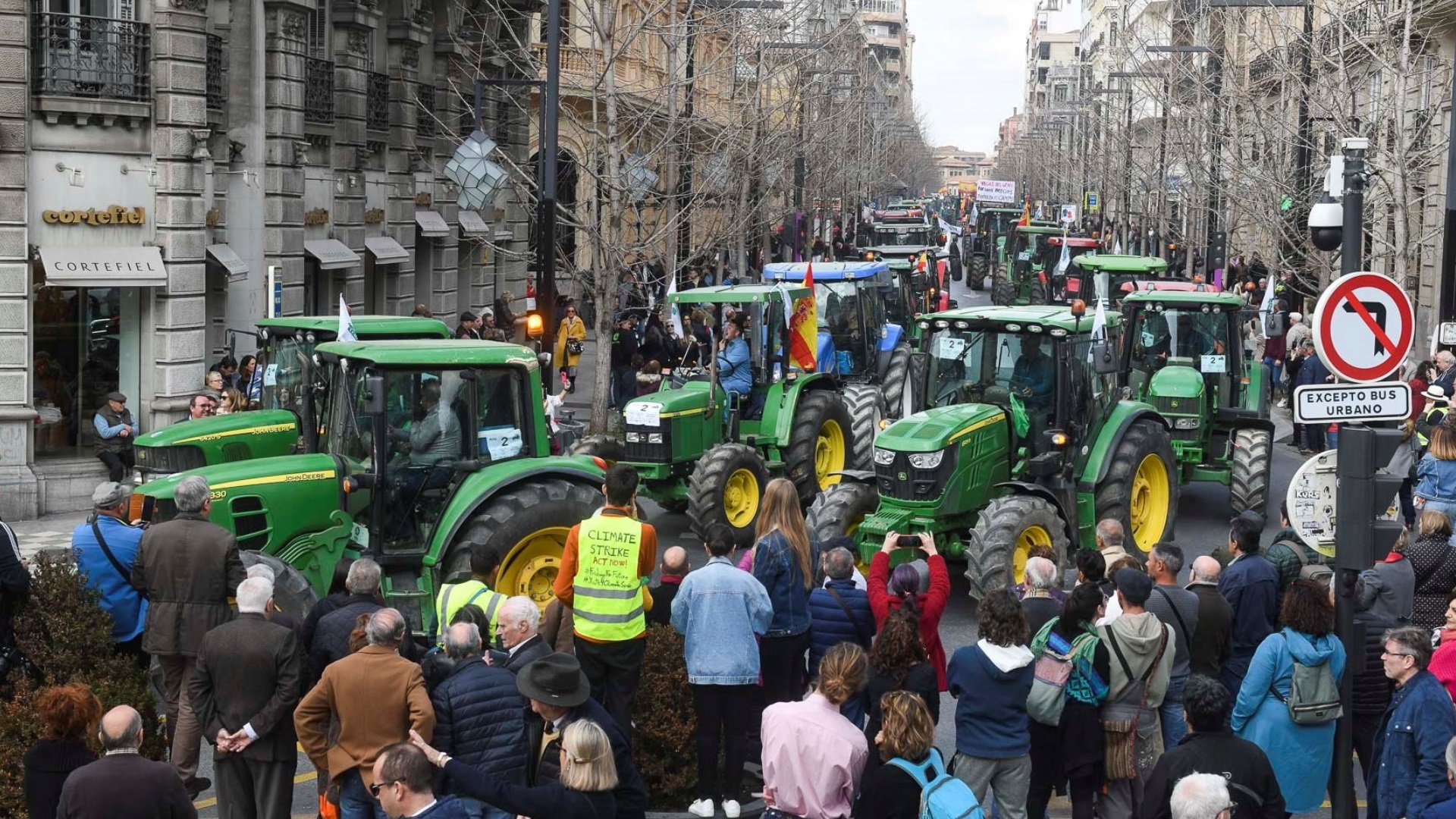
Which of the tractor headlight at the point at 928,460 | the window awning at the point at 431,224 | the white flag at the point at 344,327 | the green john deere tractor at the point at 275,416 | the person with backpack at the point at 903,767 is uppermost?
the window awning at the point at 431,224

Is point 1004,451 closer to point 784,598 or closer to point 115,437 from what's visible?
point 784,598

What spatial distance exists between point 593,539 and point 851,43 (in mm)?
52094

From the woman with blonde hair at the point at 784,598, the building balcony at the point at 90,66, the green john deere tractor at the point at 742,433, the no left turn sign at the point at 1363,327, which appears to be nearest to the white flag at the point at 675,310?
the green john deere tractor at the point at 742,433

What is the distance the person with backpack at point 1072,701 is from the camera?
874cm

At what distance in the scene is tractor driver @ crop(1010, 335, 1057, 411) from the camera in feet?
49.6

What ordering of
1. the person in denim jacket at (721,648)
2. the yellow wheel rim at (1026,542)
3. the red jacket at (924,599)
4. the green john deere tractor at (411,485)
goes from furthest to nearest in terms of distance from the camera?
the yellow wheel rim at (1026,542) → the green john deere tractor at (411,485) → the red jacket at (924,599) → the person in denim jacket at (721,648)

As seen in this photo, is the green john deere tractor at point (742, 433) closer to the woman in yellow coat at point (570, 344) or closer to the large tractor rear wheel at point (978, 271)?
the woman in yellow coat at point (570, 344)

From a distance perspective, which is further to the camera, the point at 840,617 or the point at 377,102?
the point at 377,102

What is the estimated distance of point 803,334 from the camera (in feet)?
62.7

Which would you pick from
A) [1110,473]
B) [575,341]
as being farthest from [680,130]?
[1110,473]

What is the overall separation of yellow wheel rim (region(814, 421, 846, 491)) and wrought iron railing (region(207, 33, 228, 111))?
31.5 ft

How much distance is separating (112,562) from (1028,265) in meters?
43.0

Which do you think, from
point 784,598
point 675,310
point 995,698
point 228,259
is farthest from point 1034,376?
point 228,259

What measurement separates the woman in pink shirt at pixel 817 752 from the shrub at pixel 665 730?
2159mm
